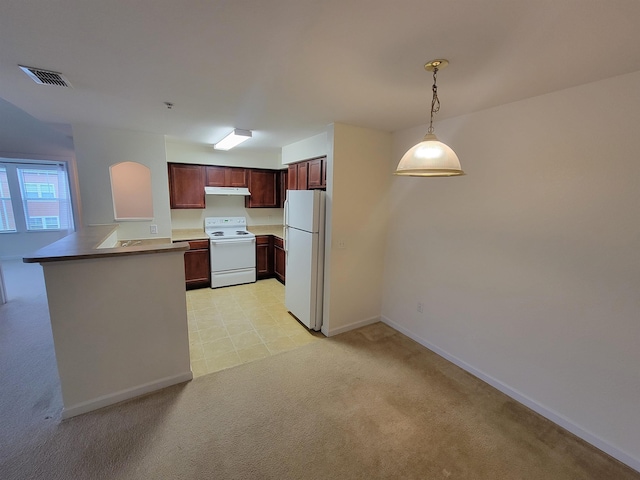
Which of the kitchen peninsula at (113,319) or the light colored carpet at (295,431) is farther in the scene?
the kitchen peninsula at (113,319)

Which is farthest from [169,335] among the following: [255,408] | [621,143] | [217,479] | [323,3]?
[621,143]

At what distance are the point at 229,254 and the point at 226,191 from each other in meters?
1.20

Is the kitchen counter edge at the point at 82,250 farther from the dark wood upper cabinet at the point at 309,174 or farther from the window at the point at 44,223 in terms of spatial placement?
the window at the point at 44,223

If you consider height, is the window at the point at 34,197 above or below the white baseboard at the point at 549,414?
above

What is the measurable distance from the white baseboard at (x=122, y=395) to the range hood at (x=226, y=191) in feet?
10.7

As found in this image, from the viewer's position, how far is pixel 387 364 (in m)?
2.78

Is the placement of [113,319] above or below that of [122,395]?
above

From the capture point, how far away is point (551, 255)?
208 cm

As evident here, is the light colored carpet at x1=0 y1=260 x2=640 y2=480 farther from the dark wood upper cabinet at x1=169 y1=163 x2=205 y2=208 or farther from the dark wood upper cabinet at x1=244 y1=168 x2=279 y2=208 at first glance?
the dark wood upper cabinet at x1=244 y1=168 x2=279 y2=208

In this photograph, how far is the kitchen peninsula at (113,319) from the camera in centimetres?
197

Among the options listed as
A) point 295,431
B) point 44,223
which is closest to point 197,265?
point 295,431

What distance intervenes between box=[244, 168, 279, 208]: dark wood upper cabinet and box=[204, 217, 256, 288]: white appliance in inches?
25.5

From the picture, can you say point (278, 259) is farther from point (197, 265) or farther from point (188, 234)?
point (188, 234)

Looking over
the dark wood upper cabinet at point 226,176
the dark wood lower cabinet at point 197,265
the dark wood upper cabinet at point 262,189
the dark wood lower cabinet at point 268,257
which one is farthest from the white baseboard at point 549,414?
the dark wood upper cabinet at point 226,176
